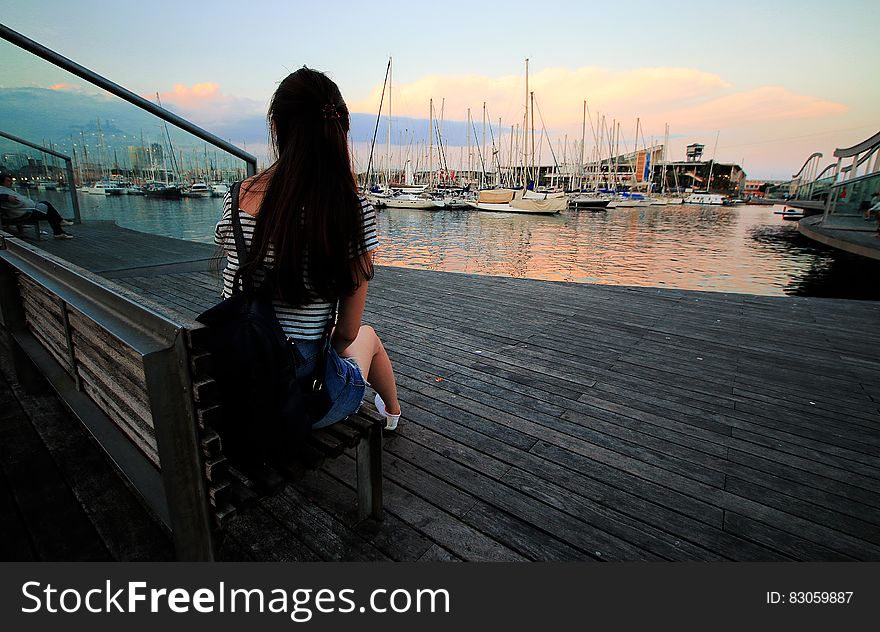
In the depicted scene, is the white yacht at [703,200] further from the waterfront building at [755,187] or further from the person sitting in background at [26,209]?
the person sitting in background at [26,209]

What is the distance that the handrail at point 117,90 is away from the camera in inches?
142

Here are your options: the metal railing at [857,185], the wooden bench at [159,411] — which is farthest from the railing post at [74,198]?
the metal railing at [857,185]

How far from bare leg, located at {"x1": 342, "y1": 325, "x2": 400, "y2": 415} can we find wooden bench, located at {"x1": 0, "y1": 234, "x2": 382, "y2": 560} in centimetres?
27

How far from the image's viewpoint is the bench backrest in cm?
100

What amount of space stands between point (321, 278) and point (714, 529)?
1.73 meters

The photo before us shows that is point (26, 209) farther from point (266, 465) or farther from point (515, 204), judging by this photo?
point (515, 204)

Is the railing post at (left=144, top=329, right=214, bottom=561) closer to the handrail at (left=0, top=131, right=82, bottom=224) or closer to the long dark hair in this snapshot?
the long dark hair

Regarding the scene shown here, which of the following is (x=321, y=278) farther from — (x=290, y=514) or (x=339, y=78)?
(x=290, y=514)

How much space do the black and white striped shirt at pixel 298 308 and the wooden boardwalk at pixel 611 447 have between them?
748 mm

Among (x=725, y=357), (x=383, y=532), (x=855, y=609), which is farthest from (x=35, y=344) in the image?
(x=725, y=357)

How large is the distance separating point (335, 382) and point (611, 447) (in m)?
1.48

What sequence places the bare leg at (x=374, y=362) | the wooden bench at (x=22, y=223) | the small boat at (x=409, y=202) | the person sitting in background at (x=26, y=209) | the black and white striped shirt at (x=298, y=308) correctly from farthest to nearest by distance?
the small boat at (x=409, y=202)
the person sitting in background at (x=26, y=209)
the wooden bench at (x=22, y=223)
the bare leg at (x=374, y=362)
the black and white striped shirt at (x=298, y=308)

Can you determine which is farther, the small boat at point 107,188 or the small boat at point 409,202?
the small boat at point 409,202

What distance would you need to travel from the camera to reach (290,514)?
1.72 metres
